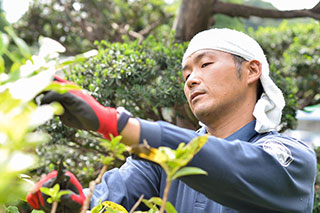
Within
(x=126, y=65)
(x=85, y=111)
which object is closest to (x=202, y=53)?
(x=85, y=111)

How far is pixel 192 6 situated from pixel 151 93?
1.07 metres

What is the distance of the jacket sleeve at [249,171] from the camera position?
0.86 m

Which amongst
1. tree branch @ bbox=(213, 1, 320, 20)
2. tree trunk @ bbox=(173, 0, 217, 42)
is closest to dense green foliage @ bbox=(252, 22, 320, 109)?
tree branch @ bbox=(213, 1, 320, 20)

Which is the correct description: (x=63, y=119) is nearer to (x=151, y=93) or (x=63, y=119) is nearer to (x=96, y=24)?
(x=151, y=93)

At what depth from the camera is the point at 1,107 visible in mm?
546

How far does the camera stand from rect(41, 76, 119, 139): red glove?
2.51 ft

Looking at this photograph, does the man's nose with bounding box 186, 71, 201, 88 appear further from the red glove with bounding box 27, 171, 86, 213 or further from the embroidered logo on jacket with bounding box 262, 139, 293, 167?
the red glove with bounding box 27, 171, 86, 213

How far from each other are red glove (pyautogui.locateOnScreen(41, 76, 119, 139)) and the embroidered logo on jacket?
1.71 ft

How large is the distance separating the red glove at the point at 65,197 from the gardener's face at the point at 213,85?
23.9 inches

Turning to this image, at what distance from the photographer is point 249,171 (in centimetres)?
94

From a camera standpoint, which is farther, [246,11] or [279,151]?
[246,11]

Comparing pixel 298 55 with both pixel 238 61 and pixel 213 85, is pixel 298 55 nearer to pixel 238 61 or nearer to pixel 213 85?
pixel 238 61

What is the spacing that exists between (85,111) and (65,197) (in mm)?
233

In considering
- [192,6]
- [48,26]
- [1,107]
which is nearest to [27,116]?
[1,107]
